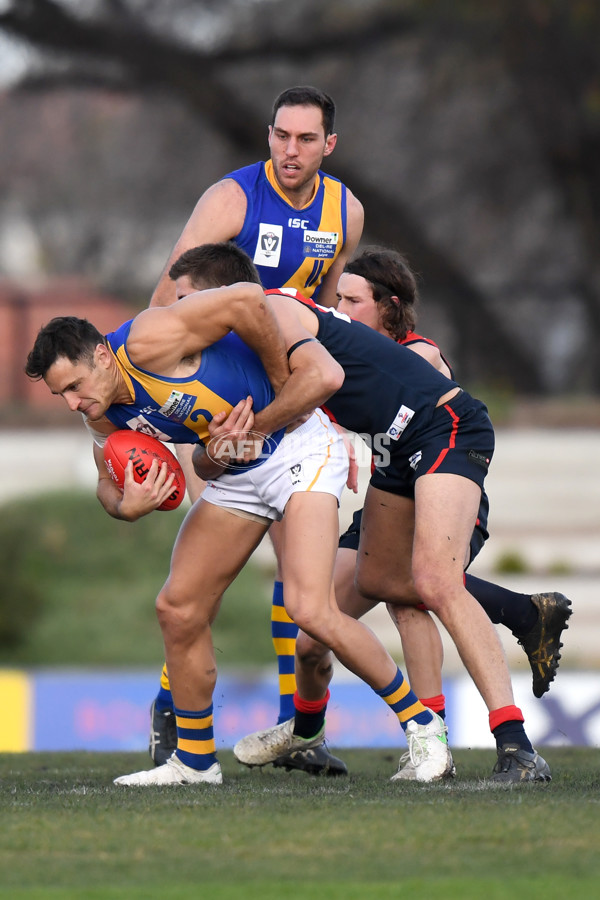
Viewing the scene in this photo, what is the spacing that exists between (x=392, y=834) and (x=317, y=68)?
12.8 metres

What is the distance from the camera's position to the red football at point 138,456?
14.9 feet

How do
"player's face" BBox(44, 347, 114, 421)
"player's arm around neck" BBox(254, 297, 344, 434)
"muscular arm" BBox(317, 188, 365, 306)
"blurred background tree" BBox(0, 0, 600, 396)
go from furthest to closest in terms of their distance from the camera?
"blurred background tree" BBox(0, 0, 600, 396), "muscular arm" BBox(317, 188, 365, 306), "player's arm around neck" BBox(254, 297, 344, 434), "player's face" BBox(44, 347, 114, 421)

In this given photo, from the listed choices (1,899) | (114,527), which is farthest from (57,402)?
(1,899)

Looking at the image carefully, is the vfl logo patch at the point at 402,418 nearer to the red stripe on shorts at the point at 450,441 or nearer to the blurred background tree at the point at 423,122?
the red stripe on shorts at the point at 450,441

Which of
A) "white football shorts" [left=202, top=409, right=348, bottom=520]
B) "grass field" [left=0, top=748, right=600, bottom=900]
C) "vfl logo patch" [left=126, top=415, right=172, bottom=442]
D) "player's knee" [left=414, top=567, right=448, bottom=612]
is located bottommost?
"grass field" [left=0, top=748, right=600, bottom=900]

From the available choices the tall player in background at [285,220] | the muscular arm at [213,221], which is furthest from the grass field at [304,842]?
the muscular arm at [213,221]

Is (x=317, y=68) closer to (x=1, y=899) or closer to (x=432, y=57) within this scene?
(x=432, y=57)

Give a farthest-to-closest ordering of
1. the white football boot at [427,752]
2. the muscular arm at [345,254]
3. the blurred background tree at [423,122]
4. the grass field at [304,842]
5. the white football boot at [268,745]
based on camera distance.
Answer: the blurred background tree at [423,122] < the muscular arm at [345,254] < the white football boot at [268,745] < the white football boot at [427,752] < the grass field at [304,842]

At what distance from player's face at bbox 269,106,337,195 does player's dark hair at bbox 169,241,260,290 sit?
0.82m

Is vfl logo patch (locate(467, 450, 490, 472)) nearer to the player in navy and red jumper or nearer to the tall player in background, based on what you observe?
the player in navy and red jumper

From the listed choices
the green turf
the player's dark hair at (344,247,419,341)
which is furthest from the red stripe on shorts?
the green turf

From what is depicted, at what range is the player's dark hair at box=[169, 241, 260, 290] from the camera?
4633 mm

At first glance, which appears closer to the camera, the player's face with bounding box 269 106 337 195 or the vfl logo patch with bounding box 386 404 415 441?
the vfl logo patch with bounding box 386 404 415 441

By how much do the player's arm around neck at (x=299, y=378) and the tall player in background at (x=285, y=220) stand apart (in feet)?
2.67
